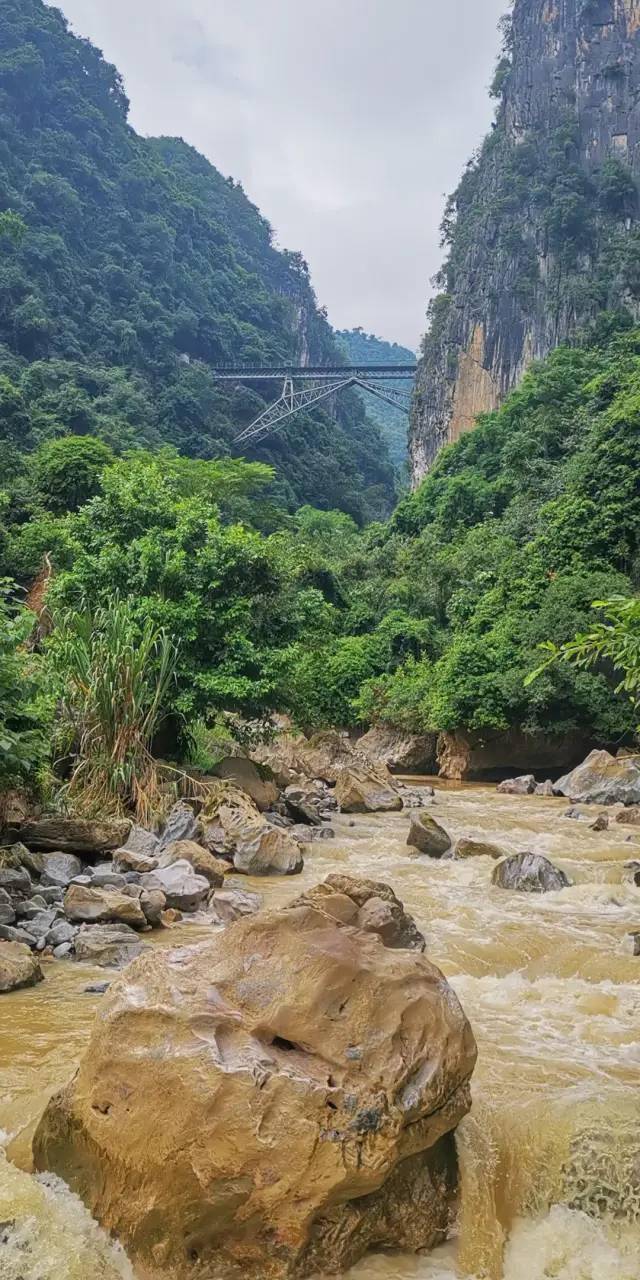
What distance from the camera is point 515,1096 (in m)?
3.22

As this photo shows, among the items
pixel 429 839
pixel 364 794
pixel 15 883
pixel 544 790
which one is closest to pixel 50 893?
pixel 15 883

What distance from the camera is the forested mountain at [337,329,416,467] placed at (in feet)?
302

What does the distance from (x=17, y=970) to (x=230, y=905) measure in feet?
6.38

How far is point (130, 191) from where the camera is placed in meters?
59.7

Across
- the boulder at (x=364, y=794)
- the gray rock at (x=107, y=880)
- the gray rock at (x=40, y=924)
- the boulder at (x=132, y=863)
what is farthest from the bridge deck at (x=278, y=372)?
the gray rock at (x=40, y=924)

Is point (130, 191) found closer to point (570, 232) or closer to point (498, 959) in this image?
point (570, 232)

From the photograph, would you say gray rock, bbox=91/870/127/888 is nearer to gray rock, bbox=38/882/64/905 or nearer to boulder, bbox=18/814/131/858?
gray rock, bbox=38/882/64/905

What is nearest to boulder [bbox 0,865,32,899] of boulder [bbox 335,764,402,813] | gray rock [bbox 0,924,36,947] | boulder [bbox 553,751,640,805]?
gray rock [bbox 0,924,36,947]

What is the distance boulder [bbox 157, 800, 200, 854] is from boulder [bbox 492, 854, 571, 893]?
304 cm

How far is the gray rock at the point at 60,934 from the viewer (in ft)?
16.6

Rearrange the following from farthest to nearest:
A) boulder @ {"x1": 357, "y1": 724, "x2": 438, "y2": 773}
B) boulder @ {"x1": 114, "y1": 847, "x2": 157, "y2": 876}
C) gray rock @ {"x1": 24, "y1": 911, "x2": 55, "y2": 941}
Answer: boulder @ {"x1": 357, "y1": 724, "x2": 438, "y2": 773} → boulder @ {"x1": 114, "y1": 847, "x2": 157, "y2": 876} → gray rock @ {"x1": 24, "y1": 911, "x2": 55, "y2": 941}

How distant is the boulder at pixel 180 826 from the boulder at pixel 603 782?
764 cm

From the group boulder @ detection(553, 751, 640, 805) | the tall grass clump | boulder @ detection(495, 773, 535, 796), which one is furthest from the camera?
boulder @ detection(495, 773, 535, 796)

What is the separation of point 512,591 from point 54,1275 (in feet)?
66.4
